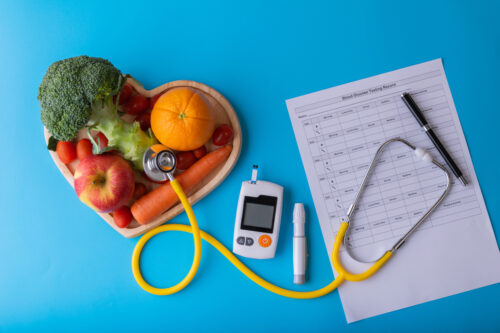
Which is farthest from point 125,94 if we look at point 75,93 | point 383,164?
point 383,164

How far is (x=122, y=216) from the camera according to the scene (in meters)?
0.99

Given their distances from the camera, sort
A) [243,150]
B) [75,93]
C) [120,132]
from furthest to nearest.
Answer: [243,150], [120,132], [75,93]

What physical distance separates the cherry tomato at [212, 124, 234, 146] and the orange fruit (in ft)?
0.22

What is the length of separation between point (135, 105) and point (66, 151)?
0.23 m

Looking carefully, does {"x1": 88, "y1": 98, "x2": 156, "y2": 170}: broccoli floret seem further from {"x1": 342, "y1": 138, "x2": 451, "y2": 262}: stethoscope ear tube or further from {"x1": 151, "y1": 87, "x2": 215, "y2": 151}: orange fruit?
{"x1": 342, "y1": 138, "x2": 451, "y2": 262}: stethoscope ear tube

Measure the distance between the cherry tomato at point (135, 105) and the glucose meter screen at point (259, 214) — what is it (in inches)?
15.1

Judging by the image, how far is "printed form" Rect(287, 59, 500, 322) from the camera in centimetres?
99

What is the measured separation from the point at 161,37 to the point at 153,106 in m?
0.23

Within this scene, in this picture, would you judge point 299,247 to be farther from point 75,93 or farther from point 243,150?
point 75,93

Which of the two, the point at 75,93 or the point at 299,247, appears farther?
the point at 299,247

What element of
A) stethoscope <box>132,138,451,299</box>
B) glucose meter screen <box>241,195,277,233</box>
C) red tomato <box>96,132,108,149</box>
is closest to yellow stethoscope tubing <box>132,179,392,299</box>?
stethoscope <box>132,138,451,299</box>

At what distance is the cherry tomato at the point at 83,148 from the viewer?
983 millimetres

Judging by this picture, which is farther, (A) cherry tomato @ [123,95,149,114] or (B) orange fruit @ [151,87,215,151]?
(A) cherry tomato @ [123,95,149,114]

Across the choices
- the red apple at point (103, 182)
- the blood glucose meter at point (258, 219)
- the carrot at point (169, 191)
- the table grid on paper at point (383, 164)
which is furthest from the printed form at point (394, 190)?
the red apple at point (103, 182)
